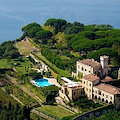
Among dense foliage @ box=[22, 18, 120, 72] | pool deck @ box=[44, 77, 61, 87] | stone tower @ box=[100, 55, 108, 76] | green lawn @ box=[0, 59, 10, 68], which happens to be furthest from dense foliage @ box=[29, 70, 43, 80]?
stone tower @ box=[100, 55, 108, 76]

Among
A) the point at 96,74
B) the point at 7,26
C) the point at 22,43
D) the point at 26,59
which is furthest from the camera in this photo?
the point at 7,26

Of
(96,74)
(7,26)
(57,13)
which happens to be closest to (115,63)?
(96,74)

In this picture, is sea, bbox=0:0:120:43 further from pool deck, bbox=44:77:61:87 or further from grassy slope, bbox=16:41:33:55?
pool deck, bbox=44:77:61:87

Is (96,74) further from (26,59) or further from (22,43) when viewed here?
(22,43)

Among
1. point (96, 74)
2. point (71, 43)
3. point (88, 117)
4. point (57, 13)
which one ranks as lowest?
point (88, 117)

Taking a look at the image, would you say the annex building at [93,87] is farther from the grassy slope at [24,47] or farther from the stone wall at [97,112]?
the grassy slope at [24,47]

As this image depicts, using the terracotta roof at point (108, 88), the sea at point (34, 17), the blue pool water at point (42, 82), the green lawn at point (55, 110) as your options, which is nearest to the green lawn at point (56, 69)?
the blue pool water at point (42, 82)

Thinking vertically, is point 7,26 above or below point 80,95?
above

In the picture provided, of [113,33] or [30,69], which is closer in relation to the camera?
[30,69]
